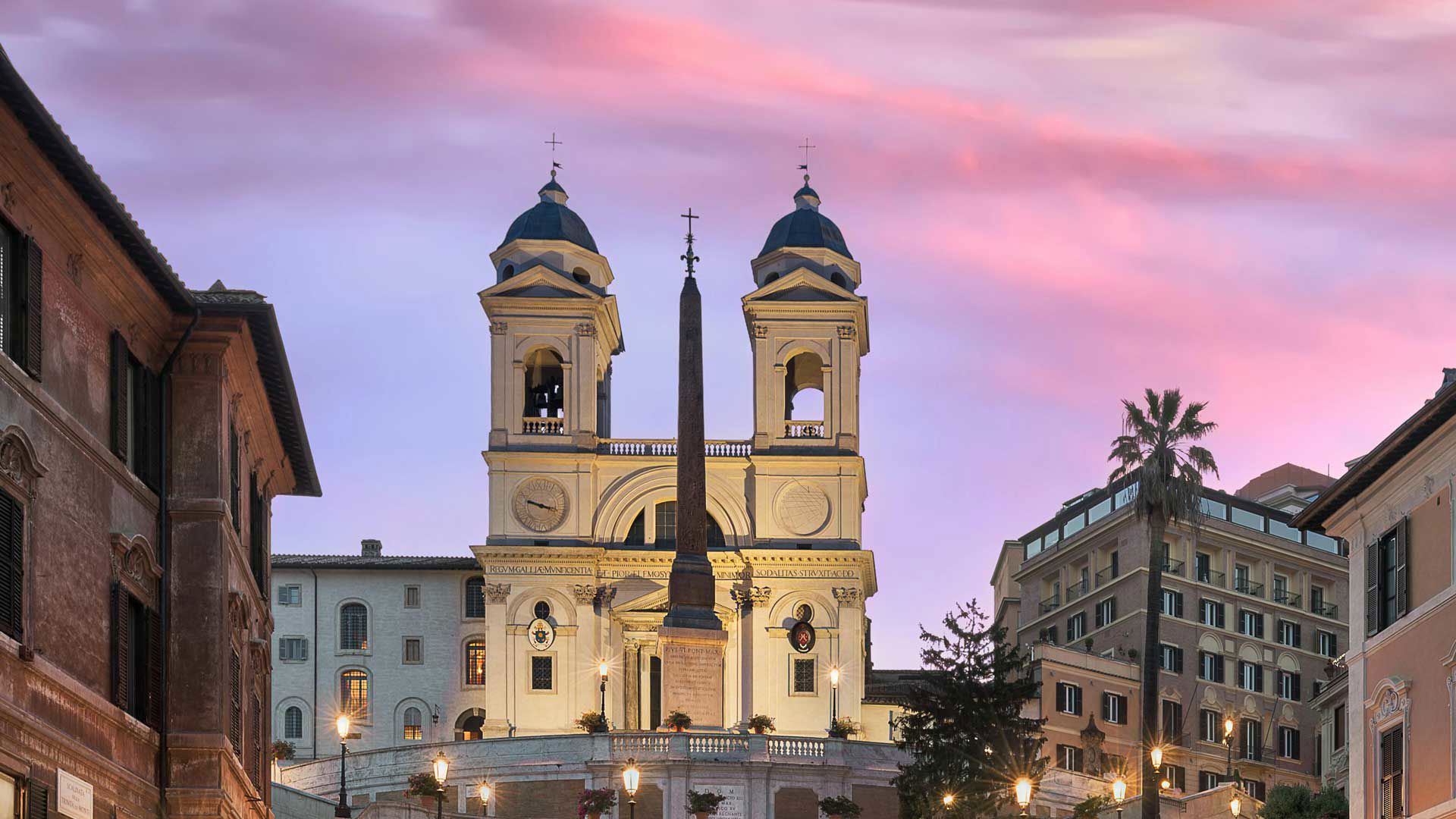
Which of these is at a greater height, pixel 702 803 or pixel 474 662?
pixel 474 662

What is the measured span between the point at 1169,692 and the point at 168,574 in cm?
8789

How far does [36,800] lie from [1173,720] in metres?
A: 94.1

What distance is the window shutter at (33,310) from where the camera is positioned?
29.9 metres

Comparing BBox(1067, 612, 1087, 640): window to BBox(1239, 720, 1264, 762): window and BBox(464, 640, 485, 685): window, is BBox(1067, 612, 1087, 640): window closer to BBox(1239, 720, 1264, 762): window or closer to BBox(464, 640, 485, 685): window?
BBox(1239, 720, 1264, 762): window

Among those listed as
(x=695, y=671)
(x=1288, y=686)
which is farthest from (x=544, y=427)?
(x=1288, y=686)

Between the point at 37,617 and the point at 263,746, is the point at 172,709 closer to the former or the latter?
the point at 37,617

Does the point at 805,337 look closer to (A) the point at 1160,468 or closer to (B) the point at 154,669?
(A) the point at 1160,468

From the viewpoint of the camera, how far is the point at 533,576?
381 ft

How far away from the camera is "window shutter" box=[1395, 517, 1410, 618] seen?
153 ft

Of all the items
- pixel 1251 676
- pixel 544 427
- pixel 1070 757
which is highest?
pixel 544 427

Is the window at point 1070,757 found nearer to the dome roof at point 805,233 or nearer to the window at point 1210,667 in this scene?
the window at point 1210,667

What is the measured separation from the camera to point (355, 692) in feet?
393

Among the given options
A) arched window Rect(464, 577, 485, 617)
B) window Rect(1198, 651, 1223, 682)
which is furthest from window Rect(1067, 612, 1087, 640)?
arched window Rect(464, 577, 485, 617)

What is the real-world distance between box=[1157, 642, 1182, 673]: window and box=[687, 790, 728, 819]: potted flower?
39906 mm
